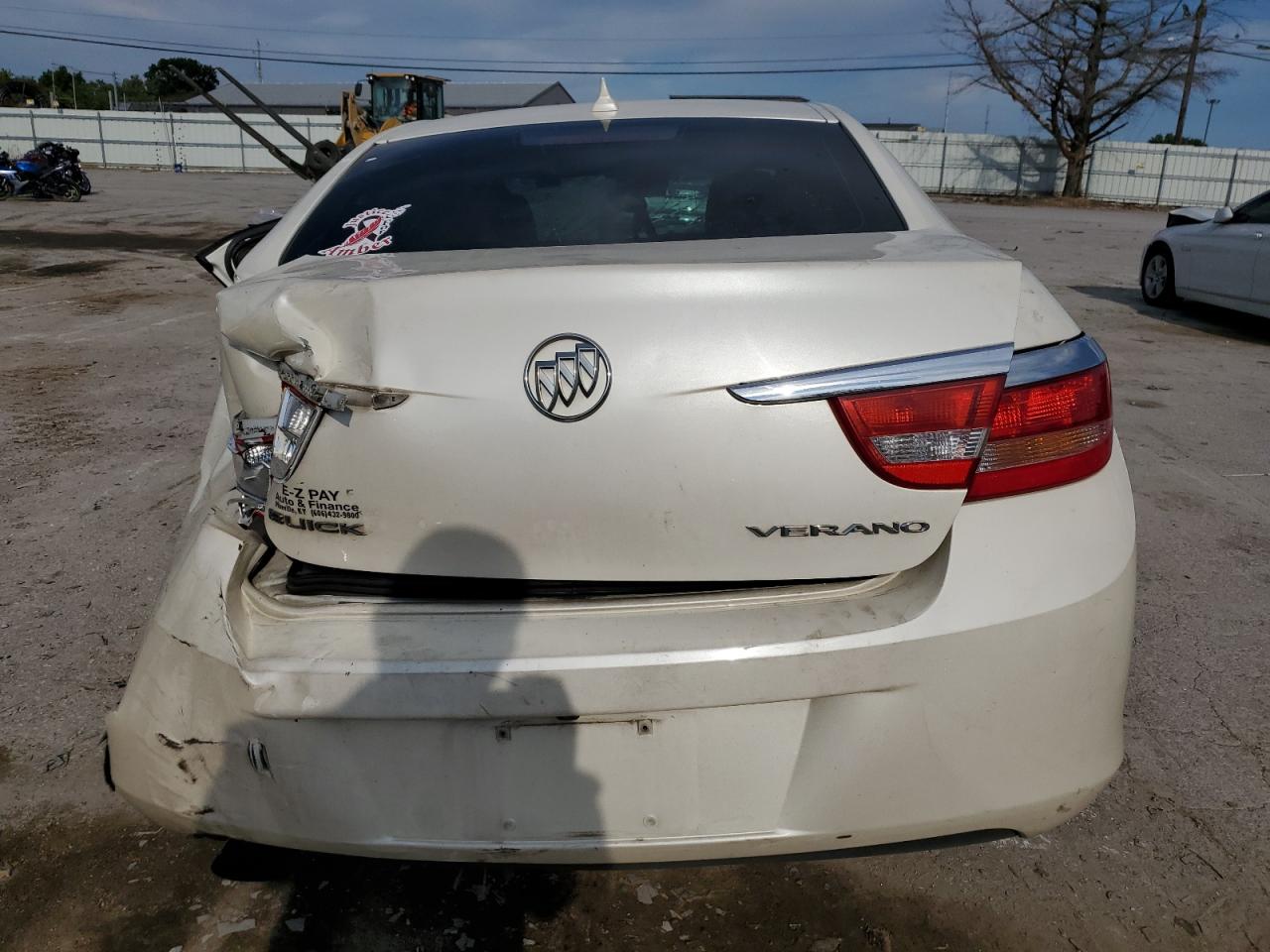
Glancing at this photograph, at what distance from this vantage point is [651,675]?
4.85 feet

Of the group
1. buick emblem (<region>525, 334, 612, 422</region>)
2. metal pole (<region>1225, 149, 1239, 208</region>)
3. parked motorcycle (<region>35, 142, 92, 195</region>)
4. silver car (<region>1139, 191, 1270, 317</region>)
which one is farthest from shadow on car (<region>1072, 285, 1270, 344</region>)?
metal pole (<region>1225, 149, 1239, 208</region>)

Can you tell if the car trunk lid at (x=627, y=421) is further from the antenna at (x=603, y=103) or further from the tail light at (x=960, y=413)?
the antenna at (x=603, y=103)

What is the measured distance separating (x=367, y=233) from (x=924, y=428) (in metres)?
1.36

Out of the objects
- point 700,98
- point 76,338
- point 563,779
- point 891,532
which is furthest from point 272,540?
point 76,338

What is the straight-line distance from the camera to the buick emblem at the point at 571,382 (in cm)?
147

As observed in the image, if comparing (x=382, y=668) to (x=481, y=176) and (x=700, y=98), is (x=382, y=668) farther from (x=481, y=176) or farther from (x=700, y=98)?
(x=700, y=98)

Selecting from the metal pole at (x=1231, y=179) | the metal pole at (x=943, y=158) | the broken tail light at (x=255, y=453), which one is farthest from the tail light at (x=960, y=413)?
the metal pole at (x=1231, y=179)

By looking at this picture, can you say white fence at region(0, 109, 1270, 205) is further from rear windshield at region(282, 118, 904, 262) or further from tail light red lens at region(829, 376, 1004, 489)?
tail light red lens at region(829, 376, 1004, 489)

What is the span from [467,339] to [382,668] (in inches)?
20.5

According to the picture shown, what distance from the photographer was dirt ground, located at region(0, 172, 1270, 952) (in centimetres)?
195

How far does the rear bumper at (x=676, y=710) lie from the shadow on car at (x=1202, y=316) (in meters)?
8.74

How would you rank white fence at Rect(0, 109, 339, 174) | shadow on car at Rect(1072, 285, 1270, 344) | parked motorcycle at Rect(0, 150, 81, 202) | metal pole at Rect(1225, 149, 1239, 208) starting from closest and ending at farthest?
shadow on car at Rect(1072, 285, 1270, 344), parked motorcycle at Rect(0, 150, 81, 202), metal pole at Rect(1225, 149, 1239, 208), white fence at Rect(0, 109, 339, 174)

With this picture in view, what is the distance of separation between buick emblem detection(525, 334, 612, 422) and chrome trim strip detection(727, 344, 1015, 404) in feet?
0.65

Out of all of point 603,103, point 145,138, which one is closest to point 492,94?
point 145,138
